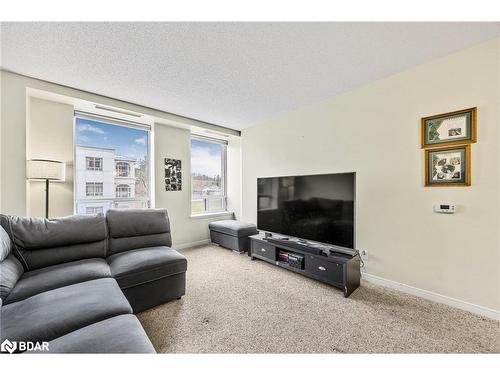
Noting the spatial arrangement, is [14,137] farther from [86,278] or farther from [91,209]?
[86,278]

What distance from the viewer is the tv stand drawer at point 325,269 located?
2215mm

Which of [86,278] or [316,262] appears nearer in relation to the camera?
[86,278]

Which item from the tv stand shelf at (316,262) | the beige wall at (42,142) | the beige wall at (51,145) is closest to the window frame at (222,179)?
the beige wall at (42,142)

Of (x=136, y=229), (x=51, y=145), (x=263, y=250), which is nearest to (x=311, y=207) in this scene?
(x=263, y=250)

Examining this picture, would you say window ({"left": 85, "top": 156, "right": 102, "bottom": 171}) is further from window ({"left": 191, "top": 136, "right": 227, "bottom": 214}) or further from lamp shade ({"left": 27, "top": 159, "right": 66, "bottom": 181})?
window ({"left": 191, "top": 136, "right": 227, "bottom": 214})

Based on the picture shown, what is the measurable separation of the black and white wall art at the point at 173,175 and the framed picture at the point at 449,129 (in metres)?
3.69

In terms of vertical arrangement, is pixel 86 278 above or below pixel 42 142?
below

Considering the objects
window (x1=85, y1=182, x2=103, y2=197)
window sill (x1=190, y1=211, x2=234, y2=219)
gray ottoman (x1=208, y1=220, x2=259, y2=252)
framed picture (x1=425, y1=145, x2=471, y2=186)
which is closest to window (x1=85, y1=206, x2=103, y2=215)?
window (x1=85, y1=182, x2=103, y2=197)

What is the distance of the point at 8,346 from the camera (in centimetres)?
98

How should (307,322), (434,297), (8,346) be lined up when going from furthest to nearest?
(434,297), (307,322), (8,346)

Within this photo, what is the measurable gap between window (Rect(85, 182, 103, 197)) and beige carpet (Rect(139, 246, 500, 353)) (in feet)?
7.06

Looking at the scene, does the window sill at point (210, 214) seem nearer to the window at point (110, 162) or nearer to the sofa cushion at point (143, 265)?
the window at point (110, 162)

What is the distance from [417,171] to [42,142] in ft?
15.0

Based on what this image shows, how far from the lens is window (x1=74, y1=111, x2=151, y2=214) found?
3.12 metres
